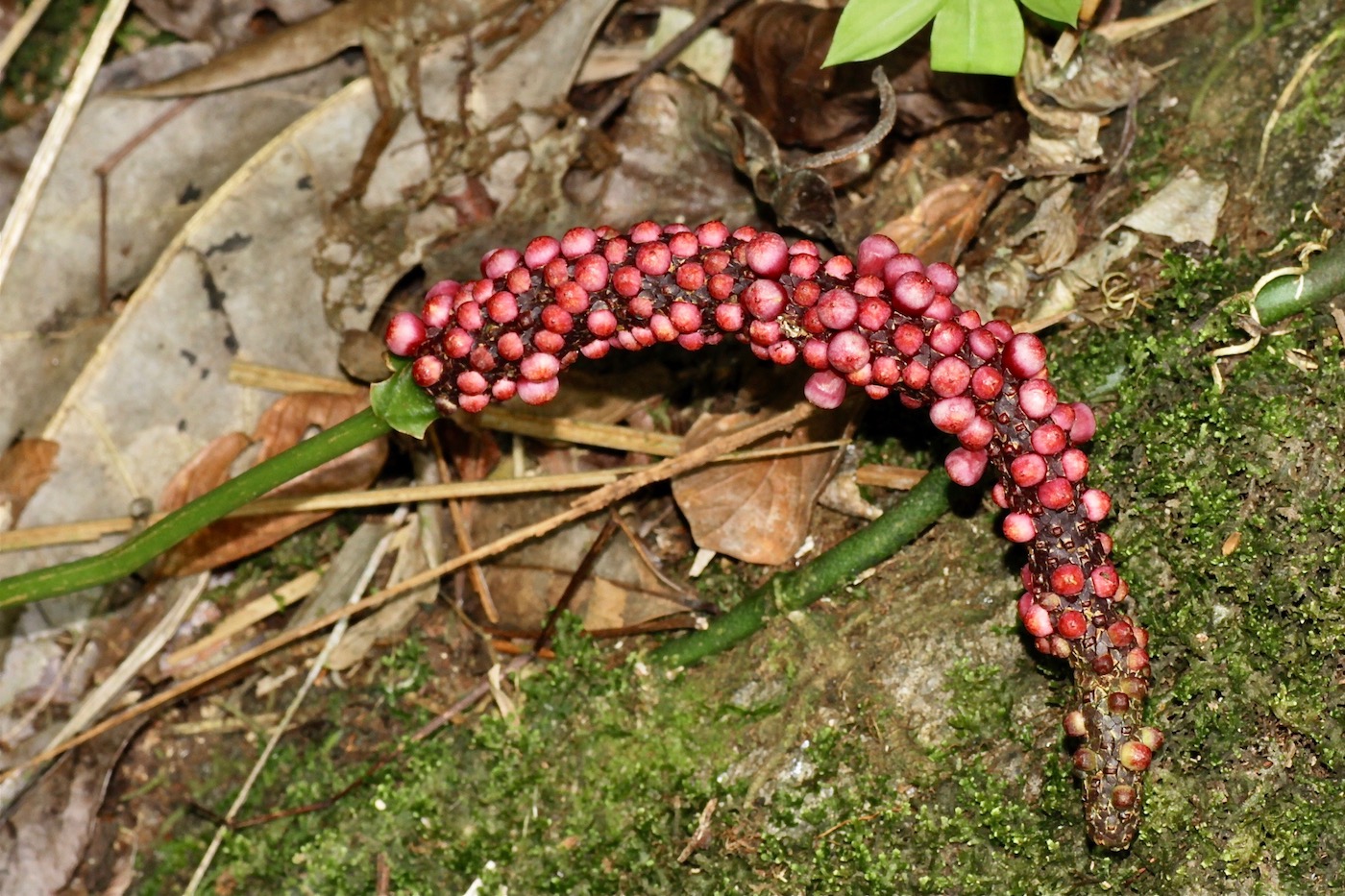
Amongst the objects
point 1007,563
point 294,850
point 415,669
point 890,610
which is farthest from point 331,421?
point 1007,563

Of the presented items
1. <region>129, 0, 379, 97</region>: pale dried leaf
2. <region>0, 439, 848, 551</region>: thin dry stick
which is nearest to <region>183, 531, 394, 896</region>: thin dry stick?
<region>0, 439, 848, 551</region>: thin dry stick

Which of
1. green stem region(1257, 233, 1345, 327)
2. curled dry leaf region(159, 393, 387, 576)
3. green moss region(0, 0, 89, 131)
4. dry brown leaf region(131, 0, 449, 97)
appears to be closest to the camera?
green stem region(1257, 233, 1345, 327)

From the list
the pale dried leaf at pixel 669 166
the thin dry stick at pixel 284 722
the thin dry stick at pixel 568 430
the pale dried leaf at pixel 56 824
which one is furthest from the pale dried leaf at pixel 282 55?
the pale dried leaf at pixel 56 824

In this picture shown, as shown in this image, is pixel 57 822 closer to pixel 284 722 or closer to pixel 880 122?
pixel 284 722

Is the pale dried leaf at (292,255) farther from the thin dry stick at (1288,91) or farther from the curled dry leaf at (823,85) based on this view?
the thin dry stick at (1288,91)

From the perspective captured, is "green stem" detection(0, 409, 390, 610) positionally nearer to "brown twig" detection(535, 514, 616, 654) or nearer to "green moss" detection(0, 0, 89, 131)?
"brown twig" detection(535, 514, 616, 654)

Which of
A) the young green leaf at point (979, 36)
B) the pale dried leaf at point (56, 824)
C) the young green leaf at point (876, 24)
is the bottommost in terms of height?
the pale dried leaf at point (56, 824)
